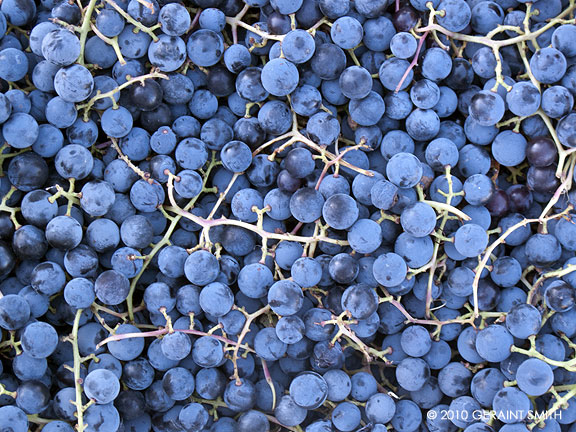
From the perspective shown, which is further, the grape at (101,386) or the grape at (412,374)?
the grape at (412,374)

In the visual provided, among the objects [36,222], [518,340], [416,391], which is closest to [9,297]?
[36,222]

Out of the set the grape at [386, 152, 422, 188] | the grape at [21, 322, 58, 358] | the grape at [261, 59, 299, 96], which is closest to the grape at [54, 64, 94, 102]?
the grape at [261, 59, 299, 96]

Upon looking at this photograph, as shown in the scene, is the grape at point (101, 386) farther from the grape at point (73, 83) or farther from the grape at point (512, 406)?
the grape at point (512, 406)

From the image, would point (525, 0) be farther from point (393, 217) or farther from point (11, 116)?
point (11, 116)

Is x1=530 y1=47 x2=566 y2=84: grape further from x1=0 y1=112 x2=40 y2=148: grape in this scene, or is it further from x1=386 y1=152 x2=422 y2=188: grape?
x1=0 y1=112 x2=40 y2=148: grape

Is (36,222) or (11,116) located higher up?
(11,116)

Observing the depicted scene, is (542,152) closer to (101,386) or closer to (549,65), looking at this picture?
(549,65)

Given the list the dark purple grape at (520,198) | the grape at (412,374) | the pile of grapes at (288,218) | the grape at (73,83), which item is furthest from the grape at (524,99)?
the grape at (73,83)

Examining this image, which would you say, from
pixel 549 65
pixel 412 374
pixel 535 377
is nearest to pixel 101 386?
pixel 412 374
